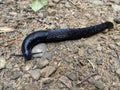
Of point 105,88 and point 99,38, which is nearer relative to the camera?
point 105,88

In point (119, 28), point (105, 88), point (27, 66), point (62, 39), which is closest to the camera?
point (105, 88)

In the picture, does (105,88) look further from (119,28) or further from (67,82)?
(119,28)

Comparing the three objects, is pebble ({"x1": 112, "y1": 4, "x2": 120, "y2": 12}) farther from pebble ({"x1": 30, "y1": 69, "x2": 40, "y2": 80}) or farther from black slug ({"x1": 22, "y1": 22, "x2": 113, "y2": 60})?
pebble ({"x1": 30, "y1": 69, "x2": 40, "y2": 80})

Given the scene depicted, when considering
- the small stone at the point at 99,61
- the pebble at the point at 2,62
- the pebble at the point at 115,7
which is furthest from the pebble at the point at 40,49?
the pebble at the point at 115,7

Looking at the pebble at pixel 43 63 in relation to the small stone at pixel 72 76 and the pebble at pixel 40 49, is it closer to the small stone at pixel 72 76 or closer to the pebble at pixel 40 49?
the pebble at pixel 40 49

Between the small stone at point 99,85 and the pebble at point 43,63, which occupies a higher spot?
the pebble at point 43,63

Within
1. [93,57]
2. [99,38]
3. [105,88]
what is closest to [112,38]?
[99,38]
